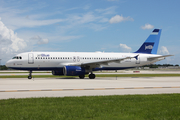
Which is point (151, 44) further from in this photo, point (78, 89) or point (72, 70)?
point (78, 89)

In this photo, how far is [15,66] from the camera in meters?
32.2

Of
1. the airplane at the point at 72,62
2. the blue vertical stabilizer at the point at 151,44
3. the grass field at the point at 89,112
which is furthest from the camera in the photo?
the blue vertical stabilizer at the point at 151,44

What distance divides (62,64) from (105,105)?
25.3 m

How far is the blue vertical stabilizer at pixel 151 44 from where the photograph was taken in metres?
41.4

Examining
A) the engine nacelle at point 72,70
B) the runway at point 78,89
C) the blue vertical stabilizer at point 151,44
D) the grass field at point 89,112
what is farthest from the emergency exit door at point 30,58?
the grass field at point 89,112

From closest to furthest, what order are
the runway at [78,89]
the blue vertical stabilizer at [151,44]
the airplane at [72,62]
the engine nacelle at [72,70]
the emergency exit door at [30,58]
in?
the runway at [78,89]
the engine nacelle at [72,70]
the airplane at [72,62]
the emergency exit door at [30,58]
the blue vertical stabilizer at [151,44]

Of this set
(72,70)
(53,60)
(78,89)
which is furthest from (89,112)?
(53,60)

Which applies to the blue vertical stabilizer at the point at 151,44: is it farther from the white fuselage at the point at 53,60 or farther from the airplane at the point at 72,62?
the white fuselage at the point at 53,60

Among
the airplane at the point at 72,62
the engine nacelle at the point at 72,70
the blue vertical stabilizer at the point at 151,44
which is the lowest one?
the engine nacelle at the point at 72,70

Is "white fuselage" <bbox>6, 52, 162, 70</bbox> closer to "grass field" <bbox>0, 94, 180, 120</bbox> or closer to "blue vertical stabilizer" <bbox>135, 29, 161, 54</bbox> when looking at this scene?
"blue vertical stabilizer" <bbox>135, 29, 161, 54</bbox>

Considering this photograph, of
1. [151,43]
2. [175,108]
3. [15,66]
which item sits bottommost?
[175,108]

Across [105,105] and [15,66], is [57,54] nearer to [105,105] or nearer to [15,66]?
[15,66]

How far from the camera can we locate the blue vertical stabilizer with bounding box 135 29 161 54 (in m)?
41.4

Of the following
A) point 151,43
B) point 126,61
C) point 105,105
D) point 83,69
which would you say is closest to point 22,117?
point 105,105
